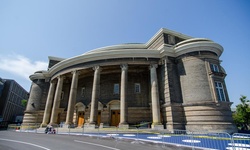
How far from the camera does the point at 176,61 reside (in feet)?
63.0

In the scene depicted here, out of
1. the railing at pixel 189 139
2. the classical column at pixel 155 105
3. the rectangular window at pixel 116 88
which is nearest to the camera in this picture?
the railing at pixel 189 139

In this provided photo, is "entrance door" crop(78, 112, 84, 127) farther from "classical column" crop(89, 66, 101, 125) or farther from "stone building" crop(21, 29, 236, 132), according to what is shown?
"classical column" crop(89, 66, 101, 125)

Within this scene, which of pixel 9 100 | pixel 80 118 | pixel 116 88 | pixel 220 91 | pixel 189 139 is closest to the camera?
pixel 189 139

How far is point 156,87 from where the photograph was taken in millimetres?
17953

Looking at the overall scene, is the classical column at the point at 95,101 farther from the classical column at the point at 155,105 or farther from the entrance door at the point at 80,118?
the classical column at the point at 155,105

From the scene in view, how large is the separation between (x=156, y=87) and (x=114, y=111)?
8487mm

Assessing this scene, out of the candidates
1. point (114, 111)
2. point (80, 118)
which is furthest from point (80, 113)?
point (114, 111)

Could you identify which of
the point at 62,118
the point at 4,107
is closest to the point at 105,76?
the point at 62,118

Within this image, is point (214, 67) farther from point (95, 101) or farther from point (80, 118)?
point (80, 118)

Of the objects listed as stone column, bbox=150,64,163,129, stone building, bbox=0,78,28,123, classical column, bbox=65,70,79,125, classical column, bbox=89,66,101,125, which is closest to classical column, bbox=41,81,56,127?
classical column, bbox=65,70,79,125

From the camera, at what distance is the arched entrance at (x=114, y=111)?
845 inches

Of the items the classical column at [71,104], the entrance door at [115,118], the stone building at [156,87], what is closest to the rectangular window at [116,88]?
the stone building at [156,87]

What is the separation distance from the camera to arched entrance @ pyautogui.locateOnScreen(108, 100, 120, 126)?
21.5 meters

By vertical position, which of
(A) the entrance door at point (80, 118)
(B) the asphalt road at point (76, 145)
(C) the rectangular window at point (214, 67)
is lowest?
(B) the asphalt road at point (76, 145)
